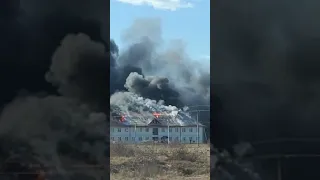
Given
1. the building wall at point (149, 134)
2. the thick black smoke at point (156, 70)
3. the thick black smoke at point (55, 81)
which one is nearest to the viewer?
the thick black smoke at point (55, 81)

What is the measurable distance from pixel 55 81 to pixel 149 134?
0.80m

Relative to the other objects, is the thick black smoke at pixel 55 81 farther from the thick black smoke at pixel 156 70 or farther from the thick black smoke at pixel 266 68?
the thick black smoke at pixel 266 68

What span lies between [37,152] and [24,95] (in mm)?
414

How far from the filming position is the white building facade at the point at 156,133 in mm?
3330

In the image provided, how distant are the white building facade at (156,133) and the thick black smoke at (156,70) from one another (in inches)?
7.3

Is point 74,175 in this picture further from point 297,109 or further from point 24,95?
point 297,109

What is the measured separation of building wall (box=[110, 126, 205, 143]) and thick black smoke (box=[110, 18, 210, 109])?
0.66ft

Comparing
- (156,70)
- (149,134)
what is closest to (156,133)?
(149,134)

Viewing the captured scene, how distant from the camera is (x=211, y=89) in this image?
10.6 feet

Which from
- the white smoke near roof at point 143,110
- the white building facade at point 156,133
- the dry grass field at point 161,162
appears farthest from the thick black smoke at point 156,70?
the dry grass field at point 161,162

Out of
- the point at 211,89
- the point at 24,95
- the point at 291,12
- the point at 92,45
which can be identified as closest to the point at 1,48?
the point at 24,95

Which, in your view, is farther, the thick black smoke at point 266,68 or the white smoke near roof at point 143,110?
the white smoke near roof at point 143,110

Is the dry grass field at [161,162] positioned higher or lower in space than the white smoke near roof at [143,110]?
lower

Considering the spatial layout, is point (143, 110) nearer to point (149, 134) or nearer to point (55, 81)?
point (149, 134)
